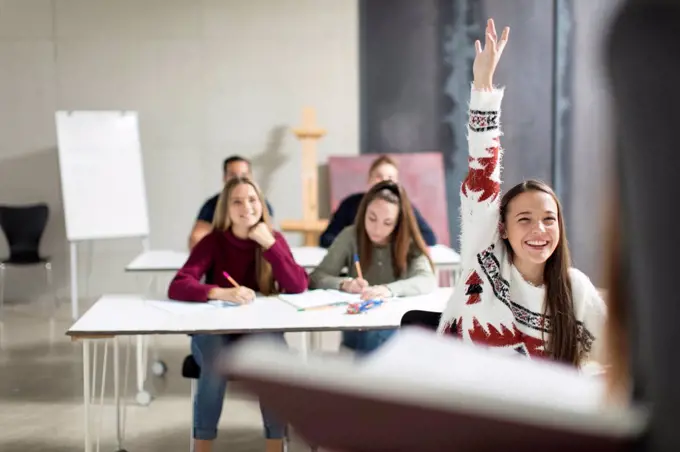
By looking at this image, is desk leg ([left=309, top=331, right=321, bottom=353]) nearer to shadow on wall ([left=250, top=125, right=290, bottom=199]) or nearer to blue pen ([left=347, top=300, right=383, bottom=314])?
blue pen ([left=347, top=300, right=383, bottom=314])

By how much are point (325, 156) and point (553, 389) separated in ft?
19.8

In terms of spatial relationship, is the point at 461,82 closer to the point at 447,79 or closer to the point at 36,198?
the point at 447,79

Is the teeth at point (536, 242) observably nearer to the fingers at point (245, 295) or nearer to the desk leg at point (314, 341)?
the fingers at point (245, 295)

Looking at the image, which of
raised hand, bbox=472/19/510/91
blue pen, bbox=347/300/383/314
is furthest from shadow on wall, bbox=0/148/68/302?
raised hand, bbox=472/19/510/91

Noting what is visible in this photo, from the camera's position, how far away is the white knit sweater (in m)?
1.77

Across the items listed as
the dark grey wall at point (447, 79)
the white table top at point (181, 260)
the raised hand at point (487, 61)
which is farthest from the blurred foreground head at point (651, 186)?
the dark grey wall at point (447, 79)

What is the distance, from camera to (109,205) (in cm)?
580

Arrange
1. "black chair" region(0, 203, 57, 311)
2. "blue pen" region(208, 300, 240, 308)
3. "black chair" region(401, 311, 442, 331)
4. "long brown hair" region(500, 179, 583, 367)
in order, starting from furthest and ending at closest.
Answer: "black chair" region(0, 203, 57, 311) < "blue pen" region(208, 300, 240, 308) < "black chair" region(401, 311, 442, 331) < "long brown hair" region(500, 179, 583, 367)

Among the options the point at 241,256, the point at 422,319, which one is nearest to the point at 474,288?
the point at 422,319

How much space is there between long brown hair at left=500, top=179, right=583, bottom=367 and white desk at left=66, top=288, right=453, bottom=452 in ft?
2.37

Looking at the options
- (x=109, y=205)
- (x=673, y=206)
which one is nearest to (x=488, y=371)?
(x=673, y=206)

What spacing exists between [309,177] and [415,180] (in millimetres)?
861

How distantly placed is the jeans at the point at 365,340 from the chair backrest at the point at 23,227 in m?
3.59

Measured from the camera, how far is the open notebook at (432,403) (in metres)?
0.48
